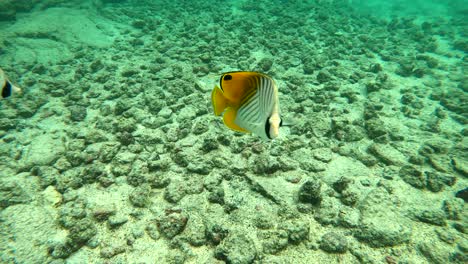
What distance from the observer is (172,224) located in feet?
10.6

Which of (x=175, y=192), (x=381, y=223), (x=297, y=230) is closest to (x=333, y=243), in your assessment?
(x=297, y=230)

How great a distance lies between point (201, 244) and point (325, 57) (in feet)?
24.4

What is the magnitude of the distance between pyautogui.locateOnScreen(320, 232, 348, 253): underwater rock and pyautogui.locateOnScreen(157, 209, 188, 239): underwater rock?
173 cm

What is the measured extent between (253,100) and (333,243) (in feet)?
7.87

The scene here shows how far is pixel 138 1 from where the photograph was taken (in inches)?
547

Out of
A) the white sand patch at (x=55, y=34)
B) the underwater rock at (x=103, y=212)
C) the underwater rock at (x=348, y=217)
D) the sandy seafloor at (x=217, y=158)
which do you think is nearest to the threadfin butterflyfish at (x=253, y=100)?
the sandy seafloor at (x=217, y=158)

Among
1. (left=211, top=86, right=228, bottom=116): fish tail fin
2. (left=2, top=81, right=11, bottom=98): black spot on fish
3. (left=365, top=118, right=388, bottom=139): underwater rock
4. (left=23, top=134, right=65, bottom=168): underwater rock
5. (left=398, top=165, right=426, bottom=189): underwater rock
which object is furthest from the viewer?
(left=365, top=118, right=388, bottom=139): underwater rock

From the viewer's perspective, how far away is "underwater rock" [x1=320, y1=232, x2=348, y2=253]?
3.07 meters

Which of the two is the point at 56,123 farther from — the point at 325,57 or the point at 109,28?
the point at 325,57

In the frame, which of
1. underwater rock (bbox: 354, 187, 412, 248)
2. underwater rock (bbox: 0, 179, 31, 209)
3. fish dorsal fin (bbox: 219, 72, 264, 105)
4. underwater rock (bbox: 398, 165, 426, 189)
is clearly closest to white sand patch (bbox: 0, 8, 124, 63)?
underwater rock (bbox: 0, 179, 31, 209)

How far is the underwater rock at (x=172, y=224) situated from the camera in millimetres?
3195

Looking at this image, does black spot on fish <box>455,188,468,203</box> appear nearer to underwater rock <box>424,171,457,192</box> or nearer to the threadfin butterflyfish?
underwater rock <box>424,171,457,192</box>

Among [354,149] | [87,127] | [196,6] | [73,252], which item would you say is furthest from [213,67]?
[196,6]

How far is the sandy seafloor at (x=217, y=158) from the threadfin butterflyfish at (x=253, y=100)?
17 centimetres
